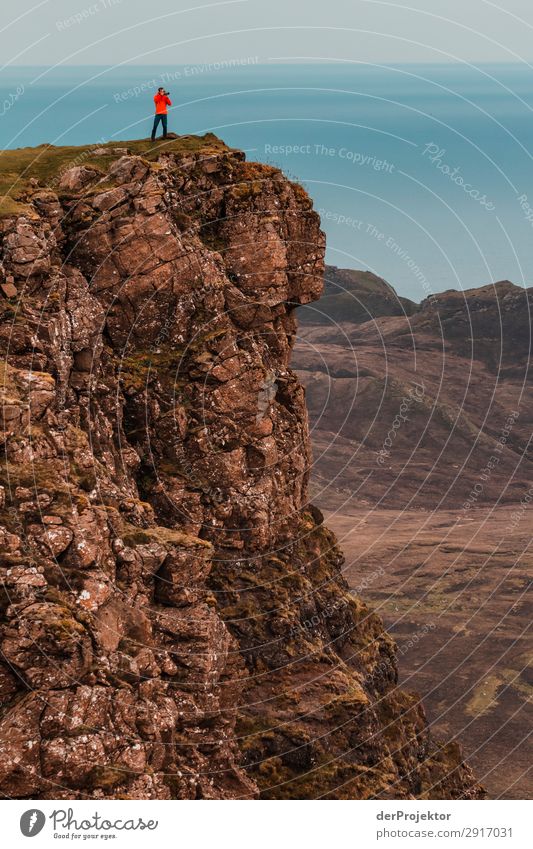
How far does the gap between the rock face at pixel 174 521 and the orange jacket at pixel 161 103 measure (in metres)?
3.19

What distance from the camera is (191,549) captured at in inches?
2159

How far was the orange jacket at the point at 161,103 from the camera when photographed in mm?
71000

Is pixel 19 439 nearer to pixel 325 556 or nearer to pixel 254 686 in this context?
pixel 254 686

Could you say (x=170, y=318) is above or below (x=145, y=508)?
above

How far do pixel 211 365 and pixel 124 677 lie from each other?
902 inches

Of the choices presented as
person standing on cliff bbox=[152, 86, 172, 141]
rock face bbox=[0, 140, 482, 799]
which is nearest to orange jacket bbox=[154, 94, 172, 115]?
person standing on cliff bbox=[152, 86, 172, 141]

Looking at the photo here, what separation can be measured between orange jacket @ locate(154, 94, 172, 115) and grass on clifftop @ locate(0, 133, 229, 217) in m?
2.17

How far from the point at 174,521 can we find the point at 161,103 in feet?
85.5

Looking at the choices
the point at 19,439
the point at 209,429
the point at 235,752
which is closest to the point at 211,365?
the point at 209,429

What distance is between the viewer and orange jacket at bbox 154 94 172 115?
2795 inches

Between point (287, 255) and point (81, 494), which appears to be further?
point (287, 255)

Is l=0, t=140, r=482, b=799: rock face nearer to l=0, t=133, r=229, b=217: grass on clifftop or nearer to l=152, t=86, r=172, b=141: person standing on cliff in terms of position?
l=0, t=133, r=229, b=217: grass on clifftop

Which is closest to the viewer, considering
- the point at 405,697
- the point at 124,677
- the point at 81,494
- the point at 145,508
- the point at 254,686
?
the point at 124,677

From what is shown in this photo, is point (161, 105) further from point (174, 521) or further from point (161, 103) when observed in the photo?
point (174, 521)
